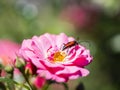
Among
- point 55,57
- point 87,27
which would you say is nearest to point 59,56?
point 55,57

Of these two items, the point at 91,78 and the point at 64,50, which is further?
the point at 91,78

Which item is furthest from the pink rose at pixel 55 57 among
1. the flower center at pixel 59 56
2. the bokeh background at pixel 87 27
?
the bokeh background at pixel 87 27

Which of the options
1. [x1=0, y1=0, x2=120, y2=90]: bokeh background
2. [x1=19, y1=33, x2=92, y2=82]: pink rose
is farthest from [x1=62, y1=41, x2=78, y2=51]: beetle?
[x1=0, y1=0, x2=120, y2=90]: bokeh background

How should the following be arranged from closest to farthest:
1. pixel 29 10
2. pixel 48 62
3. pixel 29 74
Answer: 1. pixel 48 62
2. pixel 29 74
3. pixel 29 10

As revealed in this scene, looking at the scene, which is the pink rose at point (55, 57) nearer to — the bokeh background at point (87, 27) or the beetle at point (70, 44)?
the beetle at point (70, 44)

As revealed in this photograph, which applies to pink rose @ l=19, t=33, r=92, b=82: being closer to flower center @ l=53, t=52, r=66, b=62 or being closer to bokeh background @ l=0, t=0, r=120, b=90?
flower center @ l=53, t=52, r=66, b=62

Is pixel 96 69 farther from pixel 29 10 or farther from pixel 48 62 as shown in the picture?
pixel 48 62

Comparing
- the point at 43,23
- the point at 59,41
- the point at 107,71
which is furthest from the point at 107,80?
the point at 59,41
